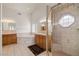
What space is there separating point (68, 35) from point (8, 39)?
1113mm

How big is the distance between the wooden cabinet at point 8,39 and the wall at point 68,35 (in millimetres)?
759

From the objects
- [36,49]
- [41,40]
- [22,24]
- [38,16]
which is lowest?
[36,49]

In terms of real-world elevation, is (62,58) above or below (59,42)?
below

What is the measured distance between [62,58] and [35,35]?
647 millimetres

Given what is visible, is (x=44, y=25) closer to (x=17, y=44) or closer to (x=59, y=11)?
(x=59, y=11)

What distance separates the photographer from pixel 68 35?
1811 millimetres

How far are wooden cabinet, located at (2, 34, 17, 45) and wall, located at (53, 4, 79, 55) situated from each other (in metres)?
0.76

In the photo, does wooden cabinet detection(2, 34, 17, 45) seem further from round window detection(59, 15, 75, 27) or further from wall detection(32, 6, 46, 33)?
round window detection(59, 15, 75, 27)

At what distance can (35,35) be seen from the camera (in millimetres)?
1874

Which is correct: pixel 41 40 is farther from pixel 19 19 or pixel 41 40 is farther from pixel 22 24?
pixel 19 19

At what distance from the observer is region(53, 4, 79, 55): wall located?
174cm

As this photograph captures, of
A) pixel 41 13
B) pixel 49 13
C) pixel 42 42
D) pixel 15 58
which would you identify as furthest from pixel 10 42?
pixel 49 13

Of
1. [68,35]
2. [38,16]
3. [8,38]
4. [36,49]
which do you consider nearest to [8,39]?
[8,38]

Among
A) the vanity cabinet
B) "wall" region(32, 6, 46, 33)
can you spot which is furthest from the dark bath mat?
"wall" region(32, 6, 46, 33)
